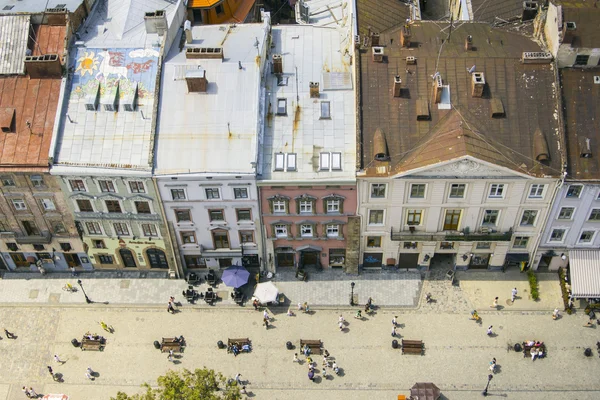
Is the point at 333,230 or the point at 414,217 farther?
the point at 333,230

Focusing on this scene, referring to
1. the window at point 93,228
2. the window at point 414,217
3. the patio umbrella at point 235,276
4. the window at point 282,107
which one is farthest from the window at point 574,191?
the window at point 93,228

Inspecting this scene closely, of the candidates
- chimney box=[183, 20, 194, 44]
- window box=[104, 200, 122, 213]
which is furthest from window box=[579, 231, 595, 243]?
window box=[104, 200, 122, 213]

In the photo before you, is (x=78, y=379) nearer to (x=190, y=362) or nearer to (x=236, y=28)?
(x=190, y=362)

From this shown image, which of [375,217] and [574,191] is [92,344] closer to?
[375,217]

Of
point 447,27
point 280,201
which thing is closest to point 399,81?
point 447,27

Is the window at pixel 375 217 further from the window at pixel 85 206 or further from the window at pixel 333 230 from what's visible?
the window at pixel 85 206

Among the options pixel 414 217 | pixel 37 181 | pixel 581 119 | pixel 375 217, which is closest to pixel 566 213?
pixel 581 119
